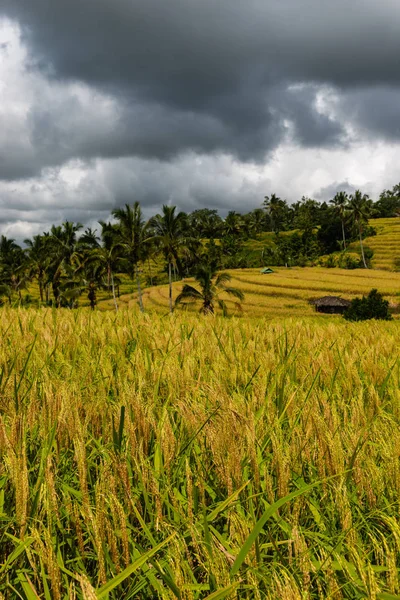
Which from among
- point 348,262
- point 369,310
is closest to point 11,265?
point 369,310

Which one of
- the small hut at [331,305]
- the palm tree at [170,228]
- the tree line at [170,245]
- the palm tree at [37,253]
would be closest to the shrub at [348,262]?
the tree line at [170,245]

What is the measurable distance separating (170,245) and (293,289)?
80.8ft

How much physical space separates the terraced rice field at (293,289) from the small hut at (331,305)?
3.53 feet

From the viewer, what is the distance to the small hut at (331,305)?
1859 inches

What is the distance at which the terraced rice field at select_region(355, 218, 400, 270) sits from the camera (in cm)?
7788

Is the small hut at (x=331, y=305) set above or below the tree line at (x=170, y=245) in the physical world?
below

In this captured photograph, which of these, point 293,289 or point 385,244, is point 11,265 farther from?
point 385,244

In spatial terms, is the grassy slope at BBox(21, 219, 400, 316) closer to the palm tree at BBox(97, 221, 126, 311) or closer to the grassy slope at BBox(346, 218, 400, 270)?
the grassy slope at BBox(346, 218, 400, 270)

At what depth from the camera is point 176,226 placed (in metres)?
40.6

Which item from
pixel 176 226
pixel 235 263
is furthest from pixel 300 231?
pixel 176 226

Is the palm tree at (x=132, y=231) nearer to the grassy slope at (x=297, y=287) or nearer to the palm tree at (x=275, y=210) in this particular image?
the grassy slope at (x=297, y=287)

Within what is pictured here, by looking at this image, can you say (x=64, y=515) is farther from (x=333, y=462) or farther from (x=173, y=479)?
(x=333, y=462)

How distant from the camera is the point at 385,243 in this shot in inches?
3388

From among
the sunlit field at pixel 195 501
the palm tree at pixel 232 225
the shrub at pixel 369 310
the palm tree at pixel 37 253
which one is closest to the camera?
the sunlit field at pixel 195 501
